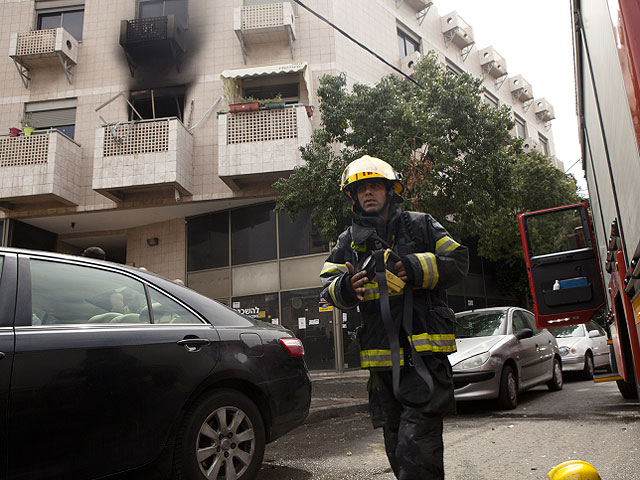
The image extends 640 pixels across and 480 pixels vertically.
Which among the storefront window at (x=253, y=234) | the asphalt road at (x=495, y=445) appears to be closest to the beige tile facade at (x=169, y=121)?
the storefront window at (x=253, y=234)

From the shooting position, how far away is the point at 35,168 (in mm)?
14414

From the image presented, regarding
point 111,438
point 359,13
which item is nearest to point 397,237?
point 111,438

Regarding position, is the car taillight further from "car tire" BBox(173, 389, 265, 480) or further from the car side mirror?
the car side mirror

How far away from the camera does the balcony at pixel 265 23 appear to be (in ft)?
49.7

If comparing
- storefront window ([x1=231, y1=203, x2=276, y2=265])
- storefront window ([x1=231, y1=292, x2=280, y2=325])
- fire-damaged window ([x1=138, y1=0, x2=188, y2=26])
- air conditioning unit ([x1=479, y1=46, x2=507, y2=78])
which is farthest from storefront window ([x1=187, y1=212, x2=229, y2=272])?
air conditioning unit ([x1=479, y1=46, x2=507, y2=78])

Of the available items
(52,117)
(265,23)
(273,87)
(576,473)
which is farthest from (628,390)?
(52,117)

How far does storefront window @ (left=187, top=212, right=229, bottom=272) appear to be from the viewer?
51.1 feet

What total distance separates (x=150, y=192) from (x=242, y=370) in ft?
41.2

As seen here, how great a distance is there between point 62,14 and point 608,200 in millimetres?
18421

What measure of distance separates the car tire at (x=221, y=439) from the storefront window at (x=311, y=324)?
10.5 metres

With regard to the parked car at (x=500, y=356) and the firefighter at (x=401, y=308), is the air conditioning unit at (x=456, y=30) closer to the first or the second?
the parked car at (x=500, y=356)

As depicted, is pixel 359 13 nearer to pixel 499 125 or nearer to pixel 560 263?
pixel 499 125

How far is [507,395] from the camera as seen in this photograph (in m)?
6.71

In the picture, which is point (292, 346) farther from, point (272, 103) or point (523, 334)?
point (272, 103)
